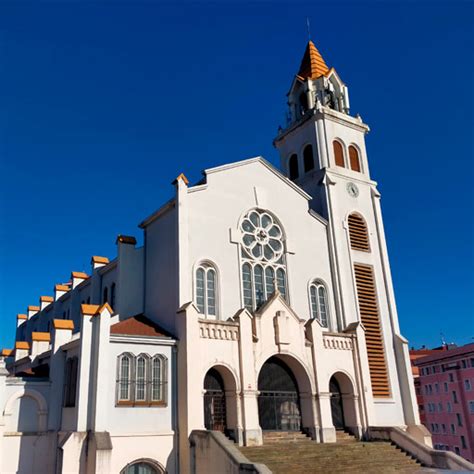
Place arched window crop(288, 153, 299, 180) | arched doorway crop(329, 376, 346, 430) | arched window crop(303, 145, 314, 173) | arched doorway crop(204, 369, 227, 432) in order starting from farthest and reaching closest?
arched window crop(288, 153, 299, 180), arched window crop(303, 145, 314, 173), arched doorway crop(329, 376, 346, 430), arched doorway crop(204, 369, 227, 432)

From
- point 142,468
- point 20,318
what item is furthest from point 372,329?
point 20,318

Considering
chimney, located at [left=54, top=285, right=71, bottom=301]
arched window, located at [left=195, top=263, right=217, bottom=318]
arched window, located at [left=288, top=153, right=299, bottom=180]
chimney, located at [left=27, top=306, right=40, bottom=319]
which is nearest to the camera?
arched window, located at [left=195, top=263, right=217, bottom=318]

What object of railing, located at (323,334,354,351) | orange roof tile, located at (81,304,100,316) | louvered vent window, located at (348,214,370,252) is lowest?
railing, located at (323,334,354,351)

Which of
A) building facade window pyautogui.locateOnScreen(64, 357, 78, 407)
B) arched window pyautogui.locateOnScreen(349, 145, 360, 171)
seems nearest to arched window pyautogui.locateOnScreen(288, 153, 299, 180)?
arched window pyautogui.locateOnScreen(349, 145, 360, 171)

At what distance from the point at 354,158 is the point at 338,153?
4.36 feet

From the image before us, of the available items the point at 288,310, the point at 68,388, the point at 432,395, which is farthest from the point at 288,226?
the point at 432,395

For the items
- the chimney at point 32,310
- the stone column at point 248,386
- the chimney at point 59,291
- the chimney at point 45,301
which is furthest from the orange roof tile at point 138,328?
the chimney at point 32,310

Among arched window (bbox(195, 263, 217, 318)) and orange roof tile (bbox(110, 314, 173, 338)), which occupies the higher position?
arched window (bbox(195, 263, 217, 318))

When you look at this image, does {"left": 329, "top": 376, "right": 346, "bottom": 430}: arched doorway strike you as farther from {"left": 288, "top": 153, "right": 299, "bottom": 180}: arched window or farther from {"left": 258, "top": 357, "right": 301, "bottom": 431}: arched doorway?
{"left": 288, "top": 153, "right": 299, "bottom": 180}: arched window

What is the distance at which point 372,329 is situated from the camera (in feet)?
87.8

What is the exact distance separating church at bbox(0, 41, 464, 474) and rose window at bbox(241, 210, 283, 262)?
7 centimetres

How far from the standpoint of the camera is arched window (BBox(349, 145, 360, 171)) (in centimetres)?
3103

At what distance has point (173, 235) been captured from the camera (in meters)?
21.8

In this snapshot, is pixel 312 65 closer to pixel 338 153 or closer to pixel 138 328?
pixel 338 153
